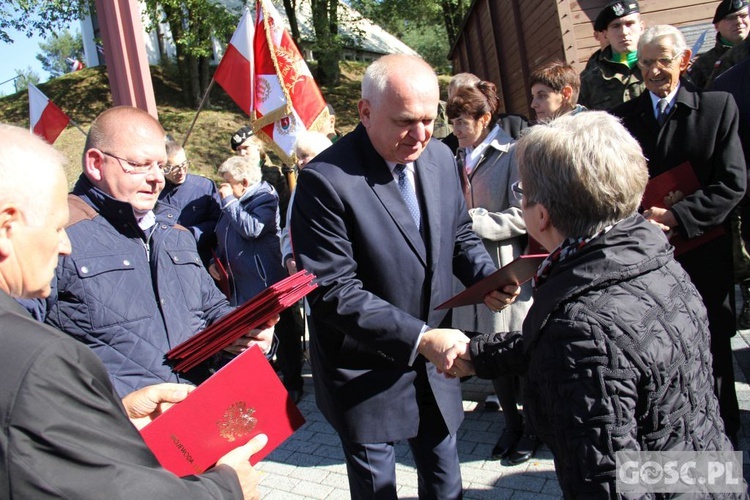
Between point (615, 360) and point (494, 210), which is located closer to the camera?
point (615, 360)

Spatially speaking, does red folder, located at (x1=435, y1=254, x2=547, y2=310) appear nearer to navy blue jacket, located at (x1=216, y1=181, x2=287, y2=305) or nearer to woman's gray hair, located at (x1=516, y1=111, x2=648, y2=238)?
woman's gray hair, located at (x1=516, y1=111, x2=648, y2=238)

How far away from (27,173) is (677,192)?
295 cm

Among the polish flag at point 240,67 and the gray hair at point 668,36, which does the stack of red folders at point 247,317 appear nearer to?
the gray hair at point 668,36

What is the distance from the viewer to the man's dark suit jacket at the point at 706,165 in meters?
3.06

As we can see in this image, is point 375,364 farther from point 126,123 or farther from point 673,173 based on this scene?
point 673,173

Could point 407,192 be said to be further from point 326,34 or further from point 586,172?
point 326,34

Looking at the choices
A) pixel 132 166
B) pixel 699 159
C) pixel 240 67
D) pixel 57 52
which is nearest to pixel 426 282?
pixel 132 166

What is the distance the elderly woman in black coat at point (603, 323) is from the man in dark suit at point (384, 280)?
2.15 feet

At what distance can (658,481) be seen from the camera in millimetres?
1517

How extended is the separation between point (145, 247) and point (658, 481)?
1.92 m

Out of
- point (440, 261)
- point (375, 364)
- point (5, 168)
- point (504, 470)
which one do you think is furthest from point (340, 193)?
point (504, 470)

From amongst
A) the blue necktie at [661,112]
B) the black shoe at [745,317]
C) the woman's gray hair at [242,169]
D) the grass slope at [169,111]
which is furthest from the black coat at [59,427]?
the grass slope at [169,111]

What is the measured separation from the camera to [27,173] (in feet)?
3.98

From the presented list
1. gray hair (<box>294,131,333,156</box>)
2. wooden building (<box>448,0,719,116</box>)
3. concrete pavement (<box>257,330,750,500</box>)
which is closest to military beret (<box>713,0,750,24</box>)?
concrete pavement (<box>257,330,750,500</box>)
